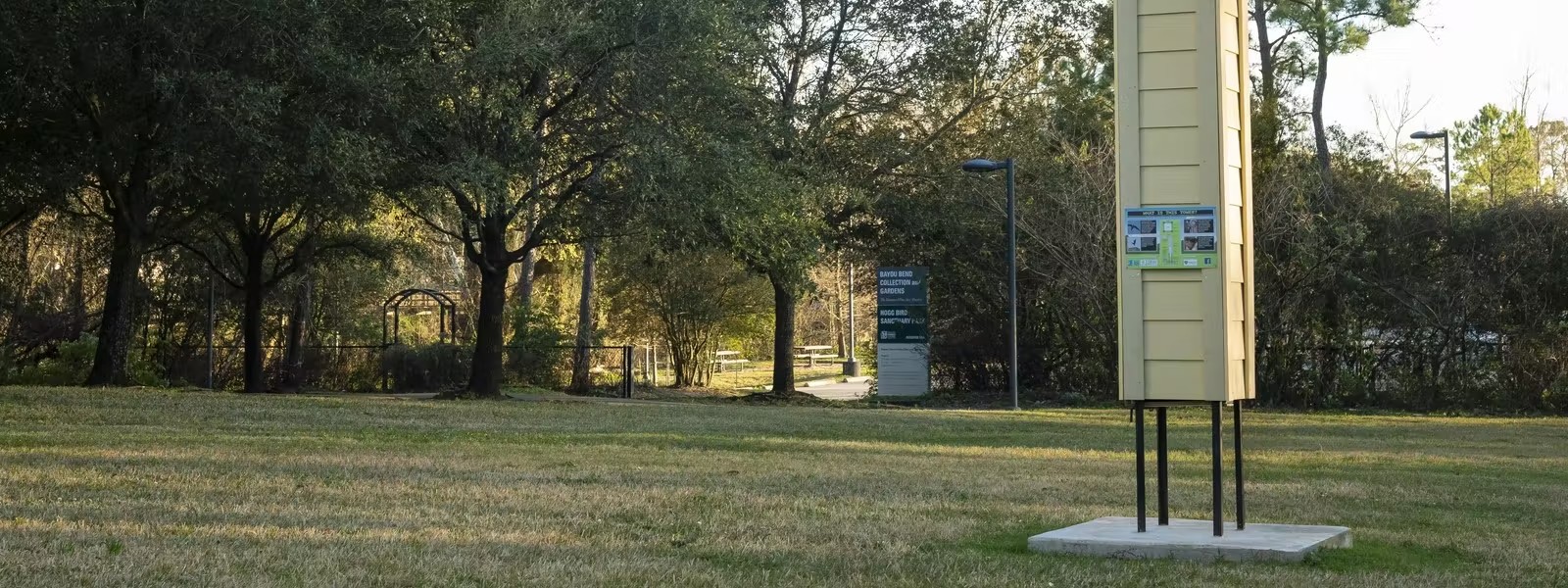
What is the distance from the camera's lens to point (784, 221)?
26.5 meters

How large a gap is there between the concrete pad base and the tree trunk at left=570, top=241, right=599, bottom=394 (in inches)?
791

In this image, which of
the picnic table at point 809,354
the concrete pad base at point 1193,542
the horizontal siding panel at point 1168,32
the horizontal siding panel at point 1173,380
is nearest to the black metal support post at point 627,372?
the concrete pad base at point 1193,542

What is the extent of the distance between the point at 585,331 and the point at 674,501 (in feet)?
87.2

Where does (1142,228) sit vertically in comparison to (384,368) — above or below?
above

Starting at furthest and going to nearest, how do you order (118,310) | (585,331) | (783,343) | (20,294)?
(585,331), (20,294), (783,343), (118,310)

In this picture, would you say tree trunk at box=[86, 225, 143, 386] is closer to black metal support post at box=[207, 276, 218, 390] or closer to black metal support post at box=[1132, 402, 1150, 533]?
black metal support post at box=[207, 276, 218, 390]

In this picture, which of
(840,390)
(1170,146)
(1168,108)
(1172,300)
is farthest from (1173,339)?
(840,390)

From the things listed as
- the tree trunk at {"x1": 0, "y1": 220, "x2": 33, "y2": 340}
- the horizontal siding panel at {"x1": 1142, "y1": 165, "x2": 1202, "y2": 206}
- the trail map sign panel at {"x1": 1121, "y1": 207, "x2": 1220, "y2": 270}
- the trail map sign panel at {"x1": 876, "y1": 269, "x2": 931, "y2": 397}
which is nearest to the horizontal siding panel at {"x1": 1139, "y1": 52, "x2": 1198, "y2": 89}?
the horizontal siding panel at {"x1": 1142, "y1": 165, "x2": 1202, "y2": 206}

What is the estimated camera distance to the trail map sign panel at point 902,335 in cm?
3028

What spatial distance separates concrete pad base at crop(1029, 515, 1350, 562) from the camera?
23.5ft

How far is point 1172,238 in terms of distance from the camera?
24.8ft

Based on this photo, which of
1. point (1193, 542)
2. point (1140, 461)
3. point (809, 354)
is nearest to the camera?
point (1193, 542)

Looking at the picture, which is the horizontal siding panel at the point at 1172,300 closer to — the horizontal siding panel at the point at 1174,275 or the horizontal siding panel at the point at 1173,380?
the horizontal siding panel at the point at 1174,275

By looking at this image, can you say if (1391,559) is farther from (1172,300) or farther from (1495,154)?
(1495,154)
